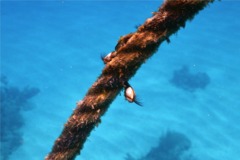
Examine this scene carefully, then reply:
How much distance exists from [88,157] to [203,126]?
7.66m

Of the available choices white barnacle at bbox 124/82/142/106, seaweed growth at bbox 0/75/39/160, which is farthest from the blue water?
white barnacle at bbox 124/82/142/106

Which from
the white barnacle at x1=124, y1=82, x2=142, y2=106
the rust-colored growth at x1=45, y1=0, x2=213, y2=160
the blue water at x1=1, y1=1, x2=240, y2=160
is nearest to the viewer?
the rust-colored growth at x1=45, y1=0, x2=213, y2=160

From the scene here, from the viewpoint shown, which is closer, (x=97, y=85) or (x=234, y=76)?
(x=97, y=85)

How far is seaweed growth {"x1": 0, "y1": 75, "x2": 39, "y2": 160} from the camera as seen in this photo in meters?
19.6

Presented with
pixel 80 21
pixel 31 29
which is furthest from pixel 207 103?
pixel 31 29

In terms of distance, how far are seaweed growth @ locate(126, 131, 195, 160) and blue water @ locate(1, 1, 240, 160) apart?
14.4 inches

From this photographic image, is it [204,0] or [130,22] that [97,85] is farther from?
[130,22]

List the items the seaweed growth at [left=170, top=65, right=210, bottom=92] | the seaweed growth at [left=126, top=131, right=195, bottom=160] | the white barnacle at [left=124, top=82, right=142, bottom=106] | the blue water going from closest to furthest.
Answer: the white barnacle at [left=124, top=82, right=142, bottom=106] → the seaweed growth at [left=126, top=131, right=195, bottom=160] → the blue water → the seaweed growth at [left=170, top=65, right=210, bottom=92]

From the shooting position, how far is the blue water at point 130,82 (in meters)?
19.6

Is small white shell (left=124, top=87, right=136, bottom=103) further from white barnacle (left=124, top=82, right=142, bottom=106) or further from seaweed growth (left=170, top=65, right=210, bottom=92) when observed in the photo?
seaweed growth (left=170, top=65, right=210, bottom=92)

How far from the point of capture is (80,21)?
39719 mm

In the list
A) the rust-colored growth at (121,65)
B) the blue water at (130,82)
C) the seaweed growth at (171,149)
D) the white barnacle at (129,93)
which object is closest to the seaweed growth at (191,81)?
the blue water at (130,82)

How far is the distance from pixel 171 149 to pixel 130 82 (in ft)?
18.0

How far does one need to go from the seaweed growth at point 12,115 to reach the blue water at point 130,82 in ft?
0.27
